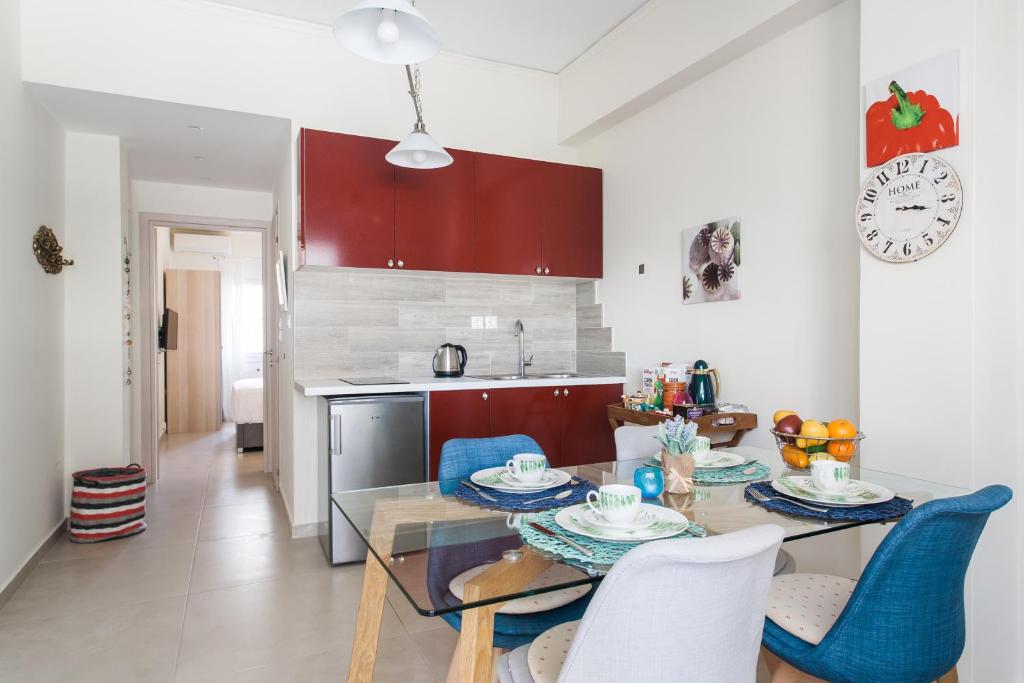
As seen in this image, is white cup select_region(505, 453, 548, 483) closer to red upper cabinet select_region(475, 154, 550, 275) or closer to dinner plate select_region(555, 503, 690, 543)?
dinner plate select_region(555, 503, 690, 543)

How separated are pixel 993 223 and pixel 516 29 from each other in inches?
110

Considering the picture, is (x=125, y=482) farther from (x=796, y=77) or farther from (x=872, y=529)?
(x=796, y=77)

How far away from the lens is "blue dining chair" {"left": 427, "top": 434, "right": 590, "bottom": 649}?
116cm

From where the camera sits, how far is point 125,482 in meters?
3.77

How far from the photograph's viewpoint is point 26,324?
10.4 ft

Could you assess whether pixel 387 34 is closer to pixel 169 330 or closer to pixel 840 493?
pixel 840 493

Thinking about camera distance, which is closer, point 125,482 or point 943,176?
point 943,176

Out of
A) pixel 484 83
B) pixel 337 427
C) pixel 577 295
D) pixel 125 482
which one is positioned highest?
pixel 484 83

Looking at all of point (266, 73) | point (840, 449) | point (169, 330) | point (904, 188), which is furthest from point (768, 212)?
point (169, 330)

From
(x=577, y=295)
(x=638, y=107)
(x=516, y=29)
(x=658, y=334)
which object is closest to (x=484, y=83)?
(x=516, y=29)

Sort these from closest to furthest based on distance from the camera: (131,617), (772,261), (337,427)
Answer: (131,617) < (772,261) < (337,427)

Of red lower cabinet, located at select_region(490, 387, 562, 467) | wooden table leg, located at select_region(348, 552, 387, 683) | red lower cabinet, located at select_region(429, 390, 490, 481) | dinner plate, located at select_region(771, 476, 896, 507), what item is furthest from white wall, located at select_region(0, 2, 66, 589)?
dinner plate, located at select_region(771, 476, 896, 507)

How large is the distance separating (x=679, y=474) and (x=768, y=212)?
177cm

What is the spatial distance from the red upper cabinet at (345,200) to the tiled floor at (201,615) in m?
1.67
